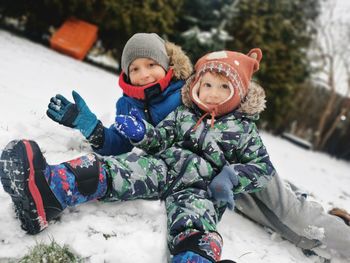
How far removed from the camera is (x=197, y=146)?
218 centimetres

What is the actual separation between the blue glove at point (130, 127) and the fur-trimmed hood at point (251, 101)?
0.43 m

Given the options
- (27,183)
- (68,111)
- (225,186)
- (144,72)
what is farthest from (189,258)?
(144,72)

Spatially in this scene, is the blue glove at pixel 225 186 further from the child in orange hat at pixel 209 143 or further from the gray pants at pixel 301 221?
the gray pants at pixel 301 221

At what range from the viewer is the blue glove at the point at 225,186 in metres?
1.83

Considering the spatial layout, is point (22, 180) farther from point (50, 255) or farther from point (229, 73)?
point (229, 73)

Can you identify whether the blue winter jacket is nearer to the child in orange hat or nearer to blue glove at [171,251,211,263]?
the child in orange hat

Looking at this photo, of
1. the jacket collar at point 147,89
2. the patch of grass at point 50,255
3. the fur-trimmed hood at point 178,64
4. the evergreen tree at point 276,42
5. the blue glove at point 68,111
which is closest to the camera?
the patch of grass at point 50,255

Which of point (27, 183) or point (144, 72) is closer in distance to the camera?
point (27, 183)

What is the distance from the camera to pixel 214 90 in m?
2.29

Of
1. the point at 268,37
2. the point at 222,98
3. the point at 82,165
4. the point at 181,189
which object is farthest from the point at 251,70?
the point at 268,37

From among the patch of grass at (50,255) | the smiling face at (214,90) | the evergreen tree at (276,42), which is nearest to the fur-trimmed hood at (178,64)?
the smiling face at (214,90)

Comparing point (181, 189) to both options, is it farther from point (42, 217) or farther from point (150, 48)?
point (150, 48)

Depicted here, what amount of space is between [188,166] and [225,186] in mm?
278

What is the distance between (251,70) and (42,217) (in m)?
1.58
